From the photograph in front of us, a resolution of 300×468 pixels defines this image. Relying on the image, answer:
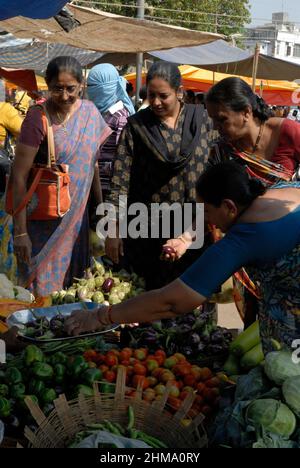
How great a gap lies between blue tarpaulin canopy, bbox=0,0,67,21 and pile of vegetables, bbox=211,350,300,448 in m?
1.86

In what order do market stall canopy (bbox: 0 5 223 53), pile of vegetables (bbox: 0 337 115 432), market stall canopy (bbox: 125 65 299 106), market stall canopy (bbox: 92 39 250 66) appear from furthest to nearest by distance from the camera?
market stall canopy (bbox: 125 65 299 106) → market stall canopy (bbox: 92 39 250 66) → market stall canopy (bbox: 0 5 223 53) → pile of vegetables (bbox: 0 337 115 432)

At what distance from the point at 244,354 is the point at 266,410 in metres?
1.02

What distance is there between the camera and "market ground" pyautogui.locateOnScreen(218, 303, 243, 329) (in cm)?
582

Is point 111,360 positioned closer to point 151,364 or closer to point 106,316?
point 151,364

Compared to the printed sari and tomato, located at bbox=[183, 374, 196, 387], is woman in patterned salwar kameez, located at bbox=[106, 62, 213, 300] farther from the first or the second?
tomato, located at bbox=[183, 374, 196, 387]

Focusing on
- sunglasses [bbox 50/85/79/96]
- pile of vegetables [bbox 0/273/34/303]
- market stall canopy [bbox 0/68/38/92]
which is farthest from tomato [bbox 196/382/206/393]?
market stall canopy [bbox 0/68/38/92]

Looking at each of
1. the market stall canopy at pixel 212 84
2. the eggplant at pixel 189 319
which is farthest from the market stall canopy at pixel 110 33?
the market stall canopy at pixel 212 84

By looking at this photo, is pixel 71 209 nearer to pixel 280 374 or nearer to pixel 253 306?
pixel 253 306

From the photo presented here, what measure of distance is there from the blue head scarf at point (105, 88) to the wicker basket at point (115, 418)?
3.78m

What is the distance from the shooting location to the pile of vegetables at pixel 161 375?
8.66 feet

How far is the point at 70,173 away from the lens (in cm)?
432

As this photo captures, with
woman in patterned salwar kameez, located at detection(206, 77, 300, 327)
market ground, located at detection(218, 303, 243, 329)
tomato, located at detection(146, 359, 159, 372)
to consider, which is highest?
woman in patterned salwar kameez, located at detection(206, 77, 300, 327)

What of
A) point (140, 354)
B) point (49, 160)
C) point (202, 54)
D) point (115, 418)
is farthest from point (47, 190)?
point (202, 54)

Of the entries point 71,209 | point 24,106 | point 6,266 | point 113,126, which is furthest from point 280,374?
point 24,106
